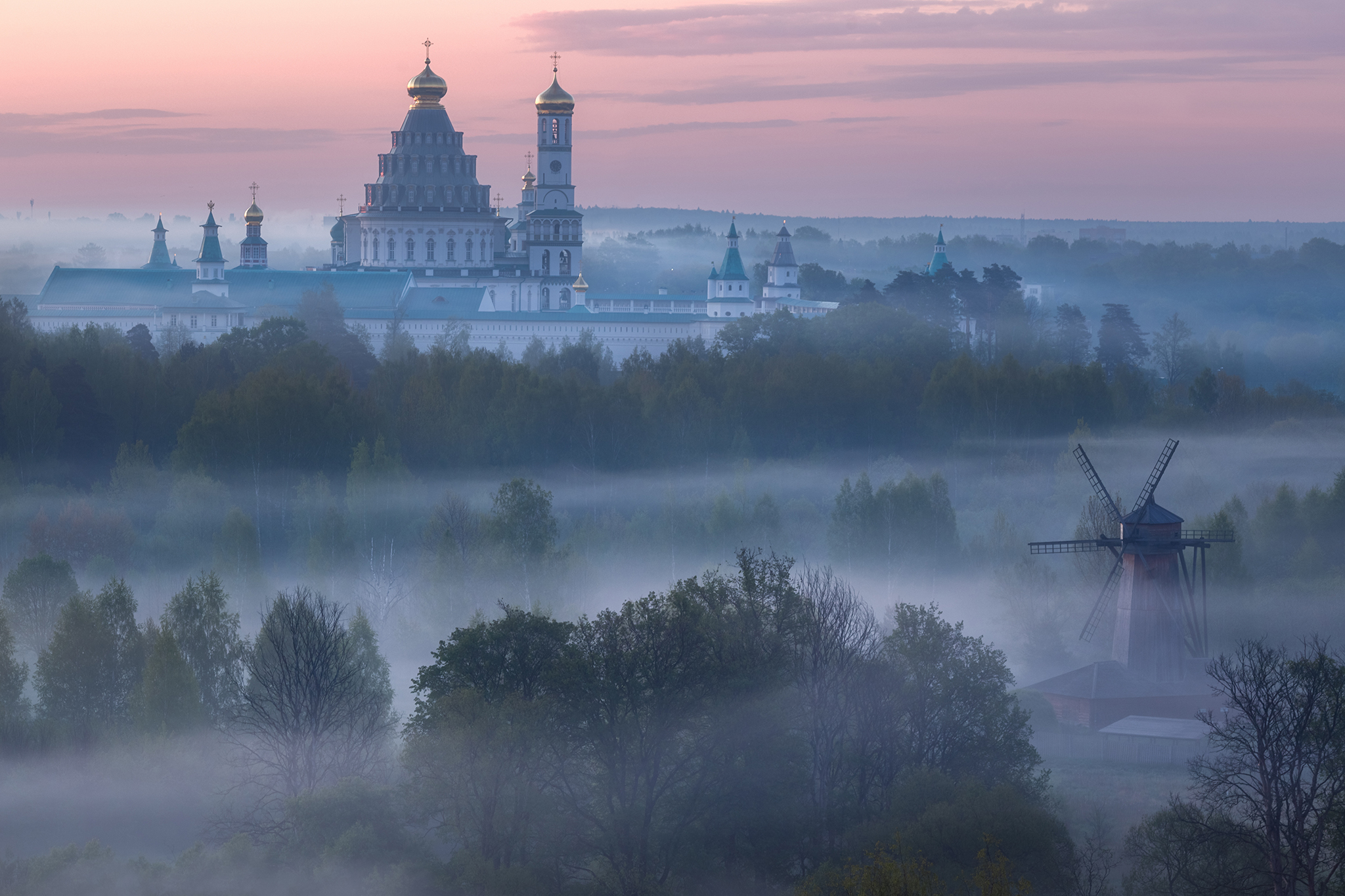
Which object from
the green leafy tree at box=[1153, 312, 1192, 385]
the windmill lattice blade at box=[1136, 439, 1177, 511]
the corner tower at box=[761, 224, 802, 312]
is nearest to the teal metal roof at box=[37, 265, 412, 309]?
the corner tower at box=[761, 224, 802, 312]

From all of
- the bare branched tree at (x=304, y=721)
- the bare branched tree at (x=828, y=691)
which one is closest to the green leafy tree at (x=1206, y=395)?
the bare branched tree at (x=828, y=691)

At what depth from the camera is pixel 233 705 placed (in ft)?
91.2

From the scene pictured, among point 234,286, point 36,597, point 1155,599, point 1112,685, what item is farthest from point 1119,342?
point 36,597

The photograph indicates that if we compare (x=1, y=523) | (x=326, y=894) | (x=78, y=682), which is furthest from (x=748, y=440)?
(x=326, y=894)

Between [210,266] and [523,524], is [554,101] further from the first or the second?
[523,524]

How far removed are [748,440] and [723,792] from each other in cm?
3765

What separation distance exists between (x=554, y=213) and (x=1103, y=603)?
72810mm

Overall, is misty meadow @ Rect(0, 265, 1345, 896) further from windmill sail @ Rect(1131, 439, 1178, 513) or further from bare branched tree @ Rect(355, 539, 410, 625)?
windmill sail @ Rect(1131, 439, 1178, 513)

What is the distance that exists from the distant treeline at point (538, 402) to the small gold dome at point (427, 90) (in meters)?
32.9

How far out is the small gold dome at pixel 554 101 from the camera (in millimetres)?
102812

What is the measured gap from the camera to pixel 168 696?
26875 millimetres

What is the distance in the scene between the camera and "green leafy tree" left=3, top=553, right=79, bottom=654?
111 ft

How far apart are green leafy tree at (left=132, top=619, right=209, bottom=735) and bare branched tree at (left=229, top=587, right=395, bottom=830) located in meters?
0.64

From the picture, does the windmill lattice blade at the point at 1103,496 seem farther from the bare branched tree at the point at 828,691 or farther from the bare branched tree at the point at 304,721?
the bare branched tree at the point at 304,721
